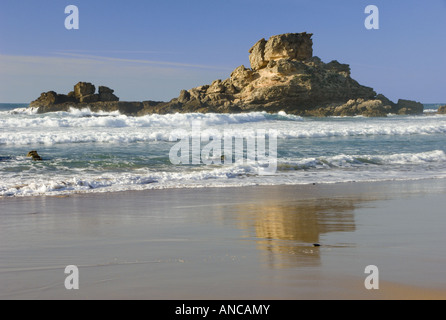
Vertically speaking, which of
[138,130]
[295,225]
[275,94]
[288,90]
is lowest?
[295,225]

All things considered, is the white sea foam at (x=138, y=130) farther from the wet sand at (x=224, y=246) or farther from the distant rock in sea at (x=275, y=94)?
the distant rock in sea at (x=275, y=94)

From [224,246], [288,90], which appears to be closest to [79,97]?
[288,90]

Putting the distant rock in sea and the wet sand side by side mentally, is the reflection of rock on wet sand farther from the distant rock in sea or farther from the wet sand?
the distant rock in sea

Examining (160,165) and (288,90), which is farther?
(288,90)

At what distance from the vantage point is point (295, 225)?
17.5 feet

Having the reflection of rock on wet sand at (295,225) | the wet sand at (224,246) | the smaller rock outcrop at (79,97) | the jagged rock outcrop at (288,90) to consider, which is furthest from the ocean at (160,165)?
the smaller rock outcrop at (79,97)

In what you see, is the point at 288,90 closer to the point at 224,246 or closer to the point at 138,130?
the point at 138,130

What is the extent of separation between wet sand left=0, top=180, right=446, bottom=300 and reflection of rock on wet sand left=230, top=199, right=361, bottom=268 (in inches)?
0.4

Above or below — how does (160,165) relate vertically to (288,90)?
below

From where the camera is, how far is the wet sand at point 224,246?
3.15 metres

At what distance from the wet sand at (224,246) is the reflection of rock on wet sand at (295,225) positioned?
0.01 meters

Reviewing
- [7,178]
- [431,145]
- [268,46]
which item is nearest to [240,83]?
[268,46]

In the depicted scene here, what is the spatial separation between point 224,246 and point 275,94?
171ft

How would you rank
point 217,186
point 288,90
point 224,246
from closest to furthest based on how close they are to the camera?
1. point 224,246
2. point 217,186
3. point 288,90
